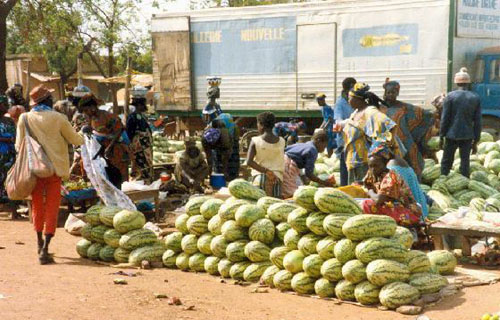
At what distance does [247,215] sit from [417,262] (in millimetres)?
1676

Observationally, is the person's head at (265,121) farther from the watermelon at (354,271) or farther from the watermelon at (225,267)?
the watermelon at (354,271)

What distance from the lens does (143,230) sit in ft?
26.1

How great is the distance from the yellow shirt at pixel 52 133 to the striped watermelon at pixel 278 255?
2.49 meters

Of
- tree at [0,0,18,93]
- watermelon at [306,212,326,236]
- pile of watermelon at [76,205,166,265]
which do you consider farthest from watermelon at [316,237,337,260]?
tree at [0,0,18,93]

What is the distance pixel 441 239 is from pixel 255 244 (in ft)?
6.71

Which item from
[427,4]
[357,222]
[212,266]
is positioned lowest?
[212,266]

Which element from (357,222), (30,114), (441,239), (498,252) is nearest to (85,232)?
(30,114)

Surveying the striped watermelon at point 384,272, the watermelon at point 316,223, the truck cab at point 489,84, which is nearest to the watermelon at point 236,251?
the watermelon at point 316,223

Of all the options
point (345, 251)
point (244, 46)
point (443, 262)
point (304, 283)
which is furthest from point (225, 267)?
point (244, 46)

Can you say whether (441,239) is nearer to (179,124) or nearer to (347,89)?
(347,89)

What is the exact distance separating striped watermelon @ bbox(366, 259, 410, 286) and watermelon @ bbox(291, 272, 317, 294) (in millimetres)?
600

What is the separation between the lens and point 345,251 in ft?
20.2

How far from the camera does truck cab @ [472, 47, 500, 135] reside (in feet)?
52.6

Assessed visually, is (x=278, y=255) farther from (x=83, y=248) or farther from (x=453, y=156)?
(x=453, y=156)
